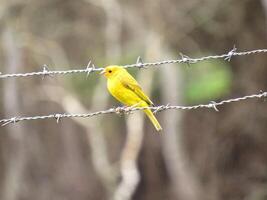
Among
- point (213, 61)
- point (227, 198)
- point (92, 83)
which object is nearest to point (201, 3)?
point (213, 61)

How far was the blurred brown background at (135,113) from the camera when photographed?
16.0m

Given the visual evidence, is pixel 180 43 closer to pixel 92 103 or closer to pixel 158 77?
pixel 158 77

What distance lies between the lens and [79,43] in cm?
1830

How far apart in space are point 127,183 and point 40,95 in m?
2.58

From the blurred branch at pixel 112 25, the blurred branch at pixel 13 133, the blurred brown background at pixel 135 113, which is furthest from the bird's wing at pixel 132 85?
the blurred branch at pixel 112 25

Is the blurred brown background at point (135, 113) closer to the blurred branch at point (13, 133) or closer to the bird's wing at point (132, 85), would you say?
the blurred branch at point (13, 133)

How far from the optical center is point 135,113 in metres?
15.4

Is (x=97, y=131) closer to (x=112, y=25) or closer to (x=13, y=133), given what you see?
(x=13, y=133)

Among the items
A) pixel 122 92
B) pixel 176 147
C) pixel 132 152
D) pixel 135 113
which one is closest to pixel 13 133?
pixel 132 152

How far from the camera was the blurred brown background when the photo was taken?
16000 mm

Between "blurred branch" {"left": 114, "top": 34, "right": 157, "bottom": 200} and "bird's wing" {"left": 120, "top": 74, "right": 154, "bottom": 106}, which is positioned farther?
"blurred branch" {"left": 114, "top": 34, "right": 157, "bottom": 200}

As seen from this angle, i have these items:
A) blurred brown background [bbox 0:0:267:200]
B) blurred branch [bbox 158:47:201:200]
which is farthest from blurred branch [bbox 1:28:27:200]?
blurred branch [bbox 158:47:201:200]

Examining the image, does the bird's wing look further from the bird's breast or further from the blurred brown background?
the blurred brown background

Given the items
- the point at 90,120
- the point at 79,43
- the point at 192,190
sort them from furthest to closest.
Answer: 1. the point at 79,43
2. the point at 192,190
3. the point at 90,120
